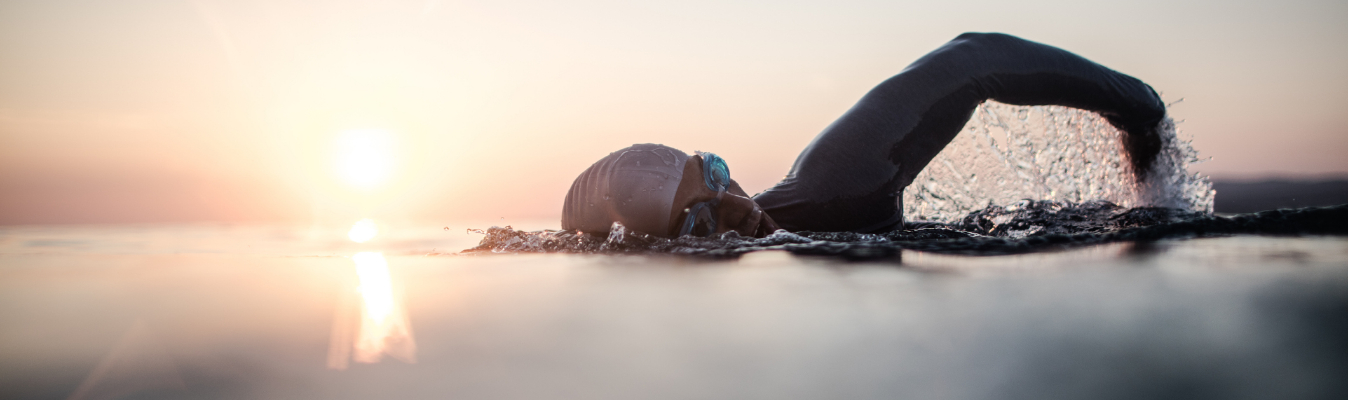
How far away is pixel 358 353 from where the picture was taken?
2.87 feet

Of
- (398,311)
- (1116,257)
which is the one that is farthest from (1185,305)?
(398,311)

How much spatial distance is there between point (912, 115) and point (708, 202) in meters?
1.45

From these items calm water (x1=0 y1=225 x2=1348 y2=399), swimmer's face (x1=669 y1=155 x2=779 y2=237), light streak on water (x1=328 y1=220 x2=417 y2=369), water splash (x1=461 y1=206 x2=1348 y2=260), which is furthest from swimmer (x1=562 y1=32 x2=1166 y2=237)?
light streak on water (x1=328 y1=220 x2=417 y2=369)

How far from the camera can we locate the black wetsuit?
3.53m

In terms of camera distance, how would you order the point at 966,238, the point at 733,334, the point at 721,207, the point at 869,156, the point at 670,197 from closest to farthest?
the point at 733,334, the point at 966,238, the point at 670,197, the point at 721,207, the point at 869,156

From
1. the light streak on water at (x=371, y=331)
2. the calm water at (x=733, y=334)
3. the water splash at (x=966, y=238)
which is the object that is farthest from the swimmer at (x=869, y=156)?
the light streak on water at (x=371, y=331)

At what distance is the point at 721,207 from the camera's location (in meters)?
3.03

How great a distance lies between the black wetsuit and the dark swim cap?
772mm

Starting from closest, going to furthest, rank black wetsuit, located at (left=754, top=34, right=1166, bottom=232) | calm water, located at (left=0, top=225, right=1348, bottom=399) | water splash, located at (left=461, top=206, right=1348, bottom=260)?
calm water, located at (left=0, top=225, right=1348, bottom=399), water splash, located at (left=461, top=206, right=1348, bottom=260), black wetsuit, located at (left=754, top=34, right=1166, bottom=232)

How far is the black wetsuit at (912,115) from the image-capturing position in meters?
3.53

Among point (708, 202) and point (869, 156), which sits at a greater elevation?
point (869, 156)

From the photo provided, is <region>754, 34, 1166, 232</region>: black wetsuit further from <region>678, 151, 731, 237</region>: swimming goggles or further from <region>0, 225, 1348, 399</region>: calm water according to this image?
<region>0, 225, 1348, 399</region>: calm water

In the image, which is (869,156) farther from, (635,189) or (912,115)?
(635,189)

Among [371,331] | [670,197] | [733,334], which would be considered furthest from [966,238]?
[371,331]
